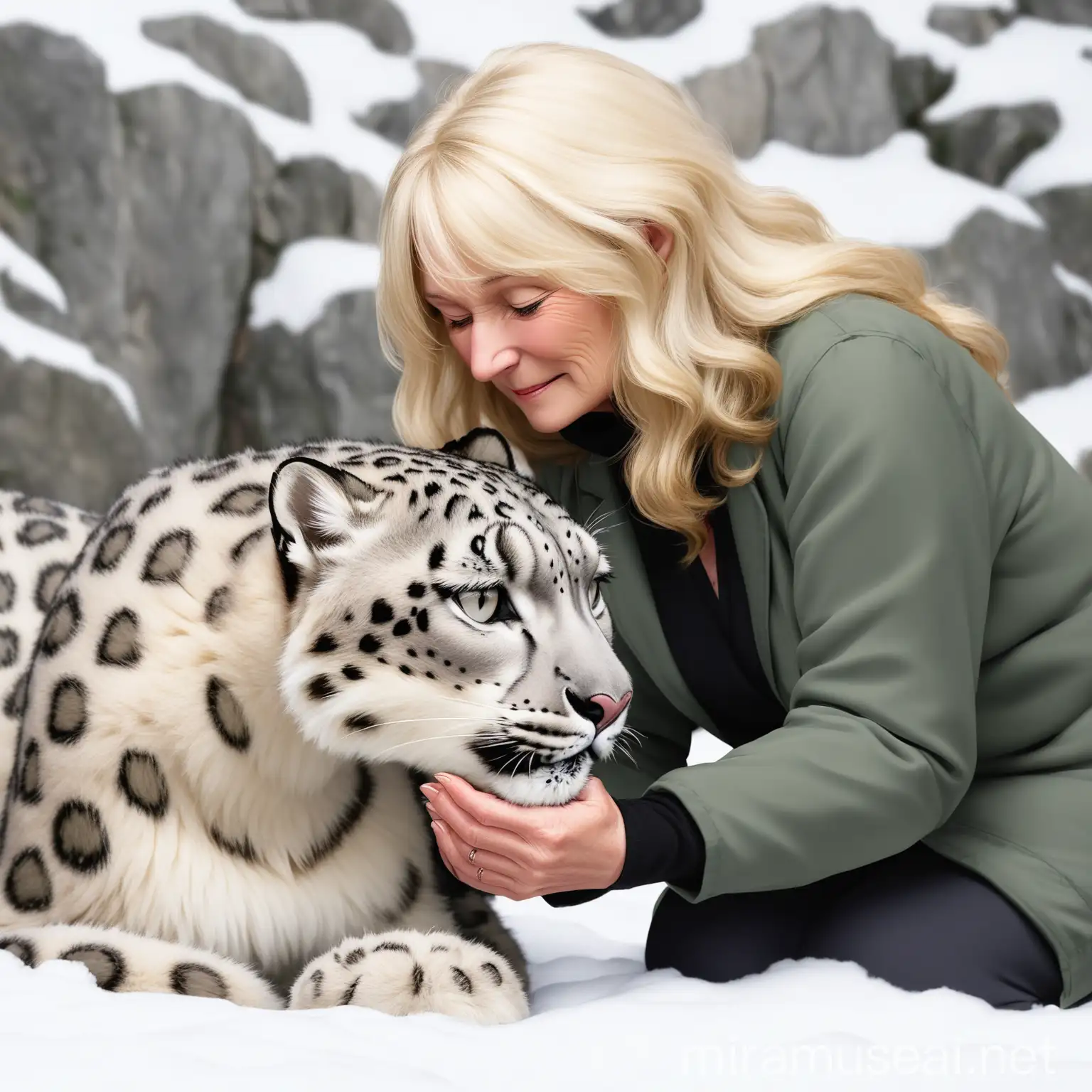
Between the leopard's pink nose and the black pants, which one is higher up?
the leopard's pink nose

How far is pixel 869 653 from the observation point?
5.34ft

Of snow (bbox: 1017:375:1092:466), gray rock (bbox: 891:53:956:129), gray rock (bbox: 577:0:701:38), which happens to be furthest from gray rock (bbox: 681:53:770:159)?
snow (bbox: 1017:375:1092:466)

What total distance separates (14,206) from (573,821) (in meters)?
5.52

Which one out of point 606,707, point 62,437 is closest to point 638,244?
point 606,707

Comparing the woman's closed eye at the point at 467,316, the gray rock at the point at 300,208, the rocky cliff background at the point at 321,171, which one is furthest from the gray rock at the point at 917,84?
the woman's closed eye at the point at 467,316

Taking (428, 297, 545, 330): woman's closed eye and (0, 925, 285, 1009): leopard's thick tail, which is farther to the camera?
(428, 297, 545, 330): woman's closed eye

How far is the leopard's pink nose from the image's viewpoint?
59.7 inches

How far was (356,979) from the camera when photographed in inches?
60.5

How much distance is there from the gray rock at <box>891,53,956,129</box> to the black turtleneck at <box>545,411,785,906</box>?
7857mm

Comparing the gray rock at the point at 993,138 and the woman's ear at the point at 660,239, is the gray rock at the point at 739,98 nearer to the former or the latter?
the gray rock at the point at 993,138

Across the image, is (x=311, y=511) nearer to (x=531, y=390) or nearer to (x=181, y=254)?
(x=531, y=390)

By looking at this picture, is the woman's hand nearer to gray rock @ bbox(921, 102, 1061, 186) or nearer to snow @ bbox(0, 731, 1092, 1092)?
snow @ bbox(0, 731, 1092, 1092)

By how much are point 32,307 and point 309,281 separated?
143 centimetres

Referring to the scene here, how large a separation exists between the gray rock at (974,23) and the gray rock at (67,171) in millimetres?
5624
